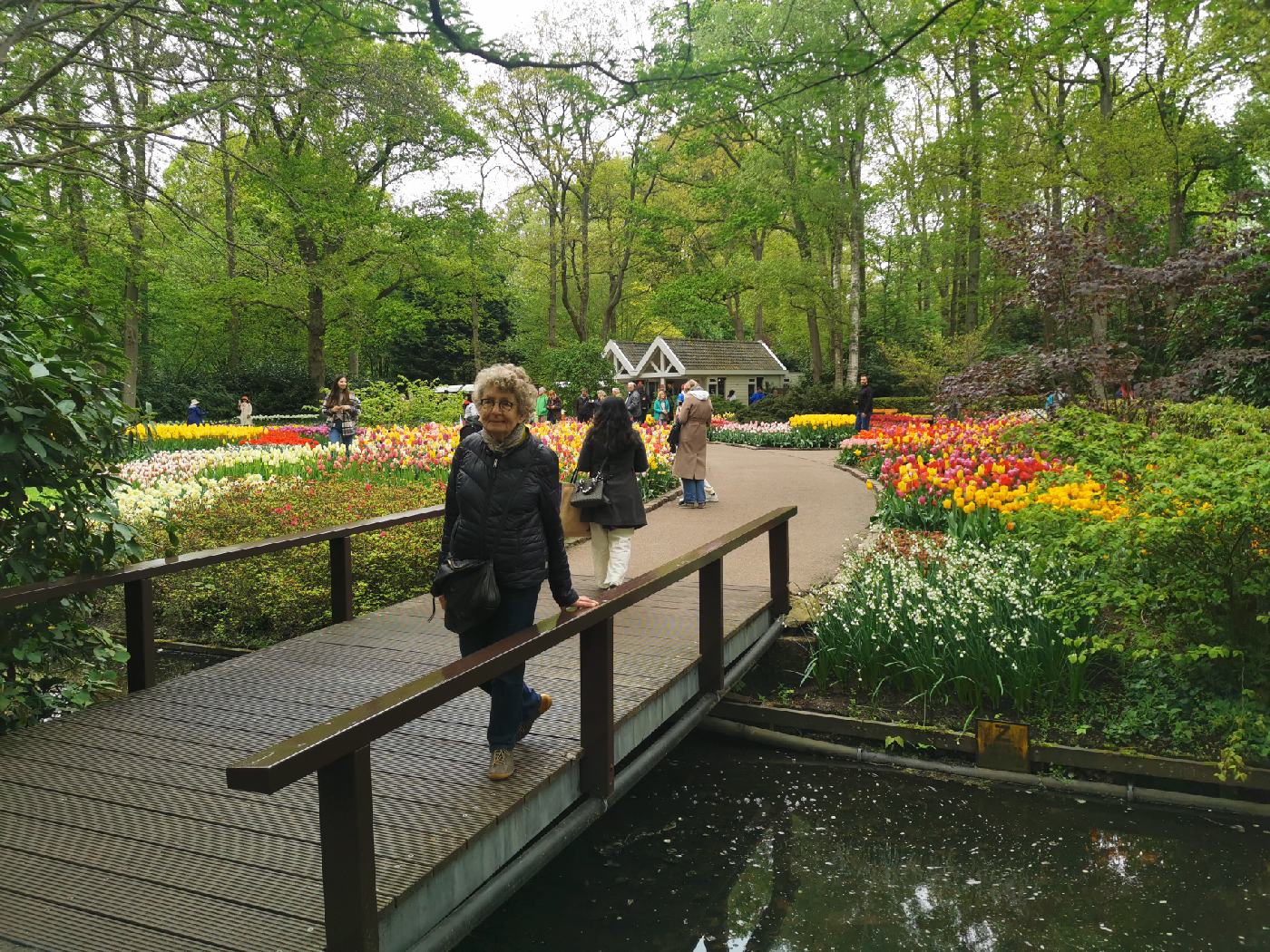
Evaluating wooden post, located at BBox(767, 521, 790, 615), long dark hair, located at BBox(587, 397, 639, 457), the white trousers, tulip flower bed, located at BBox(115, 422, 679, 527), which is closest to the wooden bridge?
the white trousers

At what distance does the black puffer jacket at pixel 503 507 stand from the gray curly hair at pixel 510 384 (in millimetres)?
153

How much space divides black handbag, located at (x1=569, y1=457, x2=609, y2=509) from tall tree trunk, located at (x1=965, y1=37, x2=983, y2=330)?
667 inches

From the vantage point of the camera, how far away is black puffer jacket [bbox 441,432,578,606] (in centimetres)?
326

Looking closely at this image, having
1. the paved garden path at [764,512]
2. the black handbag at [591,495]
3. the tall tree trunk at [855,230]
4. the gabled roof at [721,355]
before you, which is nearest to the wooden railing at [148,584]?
the black handbag at [591,495]

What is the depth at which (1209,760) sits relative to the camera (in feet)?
15.9

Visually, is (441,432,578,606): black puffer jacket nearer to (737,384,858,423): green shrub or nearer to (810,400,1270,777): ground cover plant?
(810,400,1270,777): ground cover plant

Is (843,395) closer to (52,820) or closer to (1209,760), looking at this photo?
(1209,760)

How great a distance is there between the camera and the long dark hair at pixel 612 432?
20.5ft

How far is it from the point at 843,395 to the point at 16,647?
2443 cm

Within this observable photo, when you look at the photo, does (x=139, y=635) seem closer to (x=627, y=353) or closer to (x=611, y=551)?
(x=611, y=551)

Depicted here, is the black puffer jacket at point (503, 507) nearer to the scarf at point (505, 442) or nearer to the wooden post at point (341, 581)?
the scarf at point (505, 442)

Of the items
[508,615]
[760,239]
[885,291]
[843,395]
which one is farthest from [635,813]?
[760,239]

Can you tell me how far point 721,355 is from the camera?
133 ft

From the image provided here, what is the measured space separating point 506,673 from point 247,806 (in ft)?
3.34
